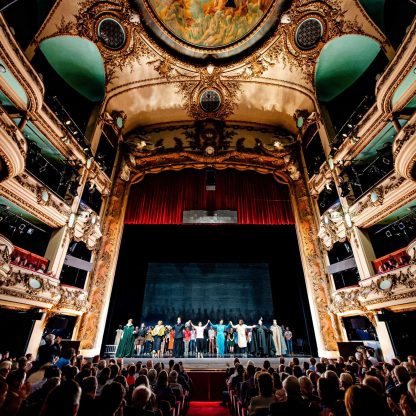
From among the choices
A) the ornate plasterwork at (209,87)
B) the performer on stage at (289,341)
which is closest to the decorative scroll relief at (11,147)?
the ornate plasterwork at (209,87)

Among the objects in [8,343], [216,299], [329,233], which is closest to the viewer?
[8,343]

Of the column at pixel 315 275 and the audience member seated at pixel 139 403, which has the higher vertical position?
the column at pixel 315 275

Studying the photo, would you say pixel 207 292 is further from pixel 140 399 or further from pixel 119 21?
pixel 119 21

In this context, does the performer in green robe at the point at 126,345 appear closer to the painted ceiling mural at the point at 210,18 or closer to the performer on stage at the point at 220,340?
the performer on stage at the point at 220,340

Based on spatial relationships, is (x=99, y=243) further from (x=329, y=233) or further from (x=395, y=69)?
(x=395, y=69)

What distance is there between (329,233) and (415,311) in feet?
9.78

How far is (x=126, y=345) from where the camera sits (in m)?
8.16

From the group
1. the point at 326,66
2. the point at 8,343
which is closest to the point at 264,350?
the point at 8,343

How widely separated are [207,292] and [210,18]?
1107 cm

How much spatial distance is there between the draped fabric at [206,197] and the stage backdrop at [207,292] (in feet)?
10.0

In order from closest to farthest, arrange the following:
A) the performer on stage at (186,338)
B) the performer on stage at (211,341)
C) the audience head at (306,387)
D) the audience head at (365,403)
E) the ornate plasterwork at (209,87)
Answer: the audience head at (365,403) < the audience head at (306,387) < the performer on stage at (186,338) < the performer on stage at (211,341) < the ornate plasterwork at (209,87)

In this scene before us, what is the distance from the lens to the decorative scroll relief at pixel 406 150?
448 cm

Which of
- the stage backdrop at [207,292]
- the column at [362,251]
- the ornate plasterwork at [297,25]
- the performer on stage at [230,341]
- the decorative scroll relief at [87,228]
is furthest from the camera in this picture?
the stage backdrop at [207,292]

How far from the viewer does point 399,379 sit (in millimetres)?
2512
